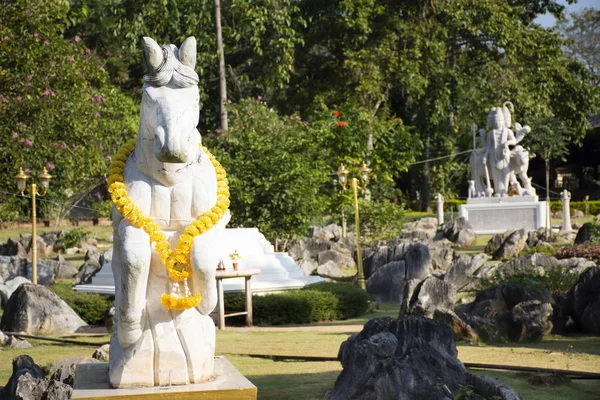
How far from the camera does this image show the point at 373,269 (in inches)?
667

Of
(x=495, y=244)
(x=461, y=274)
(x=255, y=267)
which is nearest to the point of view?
(x=255, y=267)

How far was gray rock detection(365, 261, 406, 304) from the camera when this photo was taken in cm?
1454

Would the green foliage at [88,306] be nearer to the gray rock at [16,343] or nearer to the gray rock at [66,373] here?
the gray rock at [16,343]

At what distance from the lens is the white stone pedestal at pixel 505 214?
26.0 meters

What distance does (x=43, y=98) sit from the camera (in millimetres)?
17172

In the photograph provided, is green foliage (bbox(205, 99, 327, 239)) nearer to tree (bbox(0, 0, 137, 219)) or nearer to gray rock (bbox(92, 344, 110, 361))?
tree (bbox(0, 0, 137, 219))

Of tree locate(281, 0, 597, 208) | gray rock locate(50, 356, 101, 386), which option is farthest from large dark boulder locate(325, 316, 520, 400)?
tree locate(281, 0, 597, 208)

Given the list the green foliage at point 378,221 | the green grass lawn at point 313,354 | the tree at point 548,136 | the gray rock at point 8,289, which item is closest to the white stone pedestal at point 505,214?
the green foliage at point 378,221

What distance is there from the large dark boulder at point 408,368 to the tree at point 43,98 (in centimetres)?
A: 1129

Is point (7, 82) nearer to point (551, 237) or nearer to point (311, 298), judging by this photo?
point (311, 298)

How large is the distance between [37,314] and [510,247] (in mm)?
11228

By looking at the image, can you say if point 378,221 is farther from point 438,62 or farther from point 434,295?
point 434,295

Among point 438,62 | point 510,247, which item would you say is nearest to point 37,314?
point 510,247

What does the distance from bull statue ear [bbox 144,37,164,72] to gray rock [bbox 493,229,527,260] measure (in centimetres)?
1418
